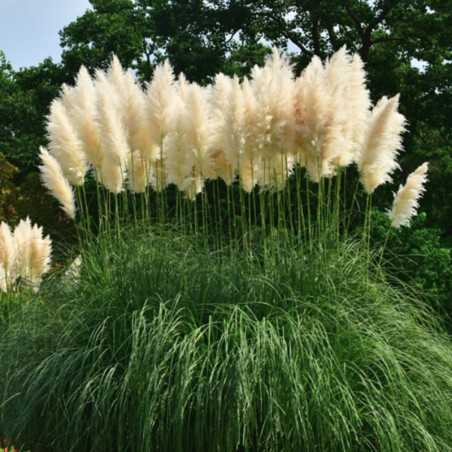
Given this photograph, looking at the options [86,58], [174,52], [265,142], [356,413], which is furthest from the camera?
[86,58]

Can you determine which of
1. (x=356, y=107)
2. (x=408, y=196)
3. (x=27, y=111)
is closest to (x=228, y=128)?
(x=356, y=107)

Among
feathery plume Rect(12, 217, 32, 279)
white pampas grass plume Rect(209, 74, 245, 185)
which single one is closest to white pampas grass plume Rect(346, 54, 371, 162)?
white pampas grass plume Rect(209, 74, 245, 185)

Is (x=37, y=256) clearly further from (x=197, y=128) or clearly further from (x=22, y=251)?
(x=197, y=128)

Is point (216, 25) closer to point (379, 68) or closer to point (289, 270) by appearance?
point (379, 68)

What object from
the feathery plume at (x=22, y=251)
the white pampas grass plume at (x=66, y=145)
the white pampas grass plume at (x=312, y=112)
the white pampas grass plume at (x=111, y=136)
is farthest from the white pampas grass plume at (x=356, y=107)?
the feathery plume at (x=22, y=251)

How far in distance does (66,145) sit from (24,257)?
5.92 ft

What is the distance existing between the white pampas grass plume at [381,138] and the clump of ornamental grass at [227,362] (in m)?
0.78

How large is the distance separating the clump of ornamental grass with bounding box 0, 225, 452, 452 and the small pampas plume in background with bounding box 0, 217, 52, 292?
190 centimetres

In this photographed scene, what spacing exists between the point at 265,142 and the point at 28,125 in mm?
19287

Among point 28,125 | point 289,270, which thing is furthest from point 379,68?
point 289,270

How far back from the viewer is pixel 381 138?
5.15 metres

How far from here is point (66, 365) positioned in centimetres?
427

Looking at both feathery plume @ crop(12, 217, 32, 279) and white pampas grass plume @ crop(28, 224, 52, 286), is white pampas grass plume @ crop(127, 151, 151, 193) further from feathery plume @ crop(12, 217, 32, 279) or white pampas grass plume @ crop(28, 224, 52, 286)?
feathery plume @ crop(12, 217, 32, 279)

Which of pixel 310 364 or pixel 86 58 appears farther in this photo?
pixel 86 58
